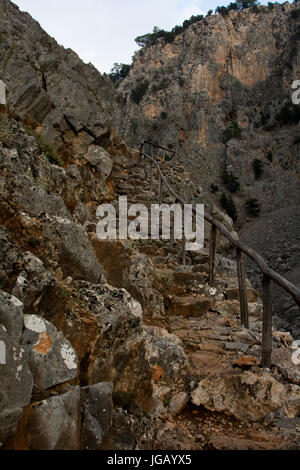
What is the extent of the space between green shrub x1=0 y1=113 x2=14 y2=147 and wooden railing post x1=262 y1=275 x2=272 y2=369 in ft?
9.65

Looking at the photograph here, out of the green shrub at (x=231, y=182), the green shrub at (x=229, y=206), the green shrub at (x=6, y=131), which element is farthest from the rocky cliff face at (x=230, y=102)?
the green shrub at (x=6, y=131)

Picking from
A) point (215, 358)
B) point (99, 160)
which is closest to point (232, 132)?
point (99, 160)

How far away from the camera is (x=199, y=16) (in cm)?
4559

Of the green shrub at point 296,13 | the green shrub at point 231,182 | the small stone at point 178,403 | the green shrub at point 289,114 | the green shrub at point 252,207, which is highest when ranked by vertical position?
the green shrub at point 296,13

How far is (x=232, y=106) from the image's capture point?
35.6m

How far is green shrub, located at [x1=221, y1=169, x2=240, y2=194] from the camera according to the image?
30672 mm

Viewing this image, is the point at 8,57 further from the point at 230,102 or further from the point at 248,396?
the point at 230,102

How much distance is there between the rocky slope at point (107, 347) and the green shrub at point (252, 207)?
79.1 feet

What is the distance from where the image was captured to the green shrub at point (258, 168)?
1214 inches

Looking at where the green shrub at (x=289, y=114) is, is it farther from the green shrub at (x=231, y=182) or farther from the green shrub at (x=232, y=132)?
the green shrub at (x=231, y=182)

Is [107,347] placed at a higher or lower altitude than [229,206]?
lower

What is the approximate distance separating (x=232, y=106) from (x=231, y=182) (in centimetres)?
1022
